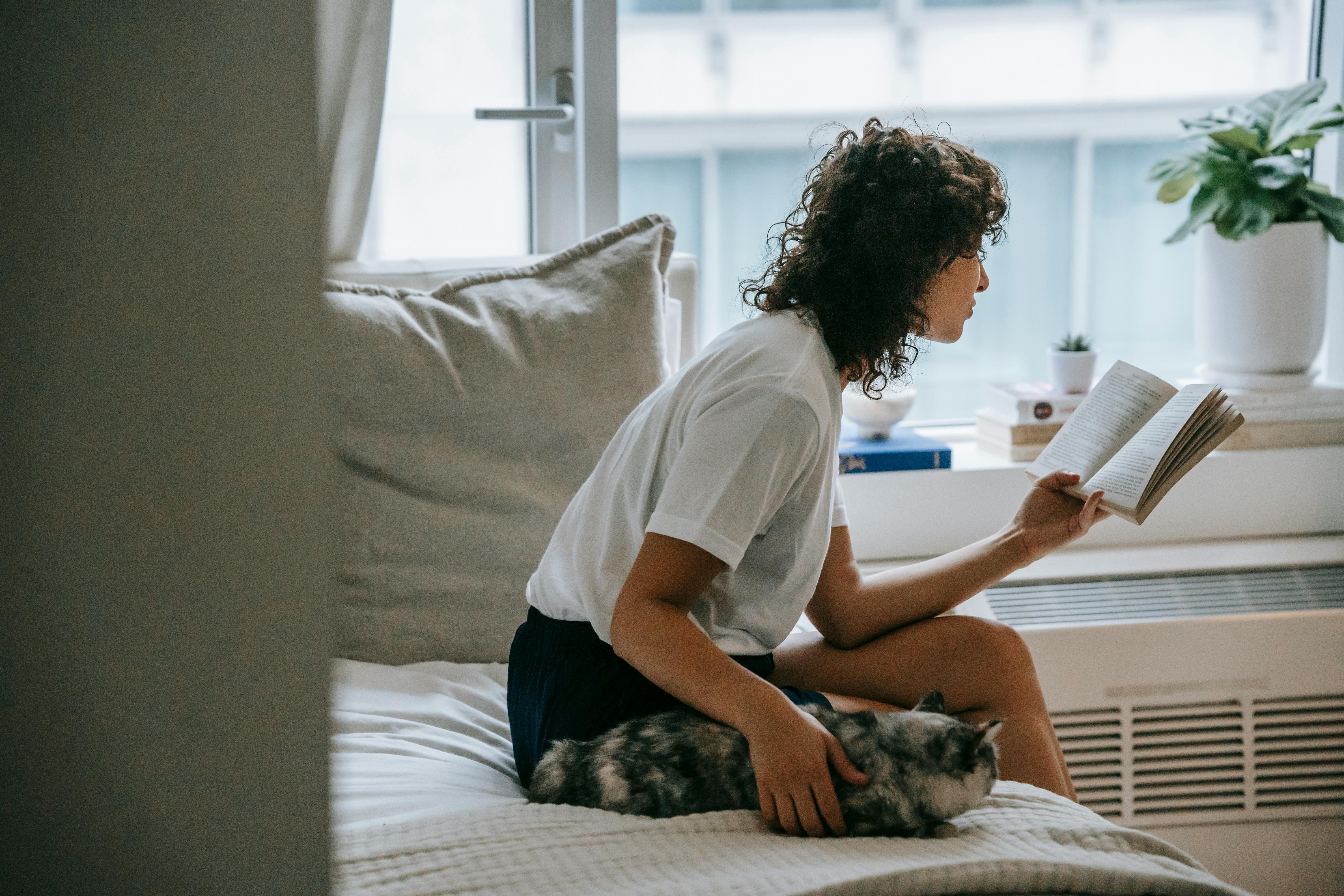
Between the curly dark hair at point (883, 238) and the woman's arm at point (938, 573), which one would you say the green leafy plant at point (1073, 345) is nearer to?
the woman's arm at point (938, 573)

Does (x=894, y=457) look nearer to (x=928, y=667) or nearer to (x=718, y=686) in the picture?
(x=928, y=667)

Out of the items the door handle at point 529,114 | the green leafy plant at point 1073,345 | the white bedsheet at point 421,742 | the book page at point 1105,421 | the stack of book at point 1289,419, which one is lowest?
the white bedsheet at point 421,742

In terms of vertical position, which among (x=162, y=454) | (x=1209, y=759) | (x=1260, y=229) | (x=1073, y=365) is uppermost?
(x=1260, y=229)

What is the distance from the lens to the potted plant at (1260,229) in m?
1.81

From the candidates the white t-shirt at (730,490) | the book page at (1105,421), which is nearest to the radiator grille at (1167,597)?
the book page at (1105,421)

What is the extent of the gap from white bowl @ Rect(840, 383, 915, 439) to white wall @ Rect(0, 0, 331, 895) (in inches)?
64.4

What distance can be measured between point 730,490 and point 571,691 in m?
0.27

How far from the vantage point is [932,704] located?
0.85 meters

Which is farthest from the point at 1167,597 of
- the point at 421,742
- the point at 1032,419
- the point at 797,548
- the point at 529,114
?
the point at 529,114

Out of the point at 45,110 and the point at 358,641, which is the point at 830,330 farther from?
the point at 45,110

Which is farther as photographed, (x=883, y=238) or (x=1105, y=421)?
(x=1105, y=421)

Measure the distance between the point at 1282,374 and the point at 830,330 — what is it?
132cm

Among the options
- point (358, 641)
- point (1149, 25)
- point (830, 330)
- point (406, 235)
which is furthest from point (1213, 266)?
point (358, 641)

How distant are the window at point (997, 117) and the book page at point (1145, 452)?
0.84m
